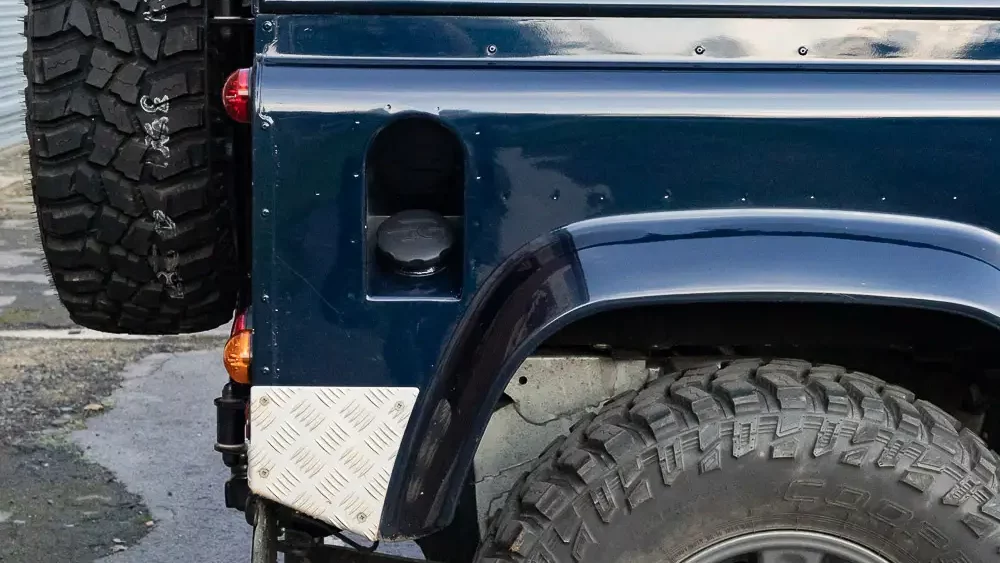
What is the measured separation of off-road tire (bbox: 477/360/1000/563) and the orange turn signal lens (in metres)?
0.60

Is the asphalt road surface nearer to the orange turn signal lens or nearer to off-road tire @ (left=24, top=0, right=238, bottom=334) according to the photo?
off-road tire @ (left=24, top=0, right=238, bottom=334)

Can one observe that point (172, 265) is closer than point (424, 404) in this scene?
No

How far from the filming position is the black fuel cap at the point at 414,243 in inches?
71.9

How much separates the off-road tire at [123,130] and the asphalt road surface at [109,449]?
1.10 m

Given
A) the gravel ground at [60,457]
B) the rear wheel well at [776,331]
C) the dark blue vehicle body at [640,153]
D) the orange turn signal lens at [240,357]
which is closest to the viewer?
the dark blue vehicle body at [640,153]

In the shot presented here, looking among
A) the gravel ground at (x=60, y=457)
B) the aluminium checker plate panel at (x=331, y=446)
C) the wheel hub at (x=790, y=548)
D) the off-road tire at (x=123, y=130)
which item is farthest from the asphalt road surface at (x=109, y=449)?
the wheel hub at (x=790, y=548)

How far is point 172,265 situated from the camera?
2.20 meters

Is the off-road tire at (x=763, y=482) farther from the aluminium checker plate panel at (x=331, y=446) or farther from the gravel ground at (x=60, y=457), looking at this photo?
the gravel ground at (x=60, y=457)

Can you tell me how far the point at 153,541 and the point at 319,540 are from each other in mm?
1635

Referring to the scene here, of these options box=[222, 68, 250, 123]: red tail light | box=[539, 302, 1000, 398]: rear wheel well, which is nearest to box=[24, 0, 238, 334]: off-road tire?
box=[222, 68, 250, 123]: red tail light

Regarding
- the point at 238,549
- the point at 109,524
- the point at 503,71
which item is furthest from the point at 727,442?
the point at 109,524

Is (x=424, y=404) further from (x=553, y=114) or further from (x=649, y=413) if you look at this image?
(x=553, y=114)

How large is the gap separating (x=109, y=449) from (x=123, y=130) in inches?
111

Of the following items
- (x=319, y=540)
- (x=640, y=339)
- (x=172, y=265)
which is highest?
(x=172, y=265)
